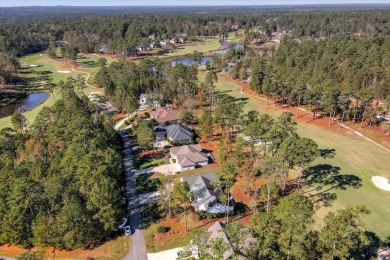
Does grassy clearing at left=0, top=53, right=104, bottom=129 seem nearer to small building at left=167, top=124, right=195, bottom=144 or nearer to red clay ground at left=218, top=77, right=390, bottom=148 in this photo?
small building at left=167, top=124, right=195, bottom=144

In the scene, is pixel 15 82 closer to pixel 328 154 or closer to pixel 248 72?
pixel 248 72

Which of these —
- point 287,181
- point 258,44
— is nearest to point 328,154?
point 287,181

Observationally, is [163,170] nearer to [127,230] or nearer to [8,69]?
[127,230]

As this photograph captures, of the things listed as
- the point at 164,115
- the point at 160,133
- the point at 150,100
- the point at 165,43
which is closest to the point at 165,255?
the point at 160,133

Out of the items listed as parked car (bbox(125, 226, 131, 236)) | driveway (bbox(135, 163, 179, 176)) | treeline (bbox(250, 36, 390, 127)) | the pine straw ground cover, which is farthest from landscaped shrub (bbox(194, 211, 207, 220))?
treeline (bbox(250, 36, 390, 127))

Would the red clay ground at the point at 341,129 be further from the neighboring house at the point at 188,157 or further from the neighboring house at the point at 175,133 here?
the neighboring house at the point at 188,157
